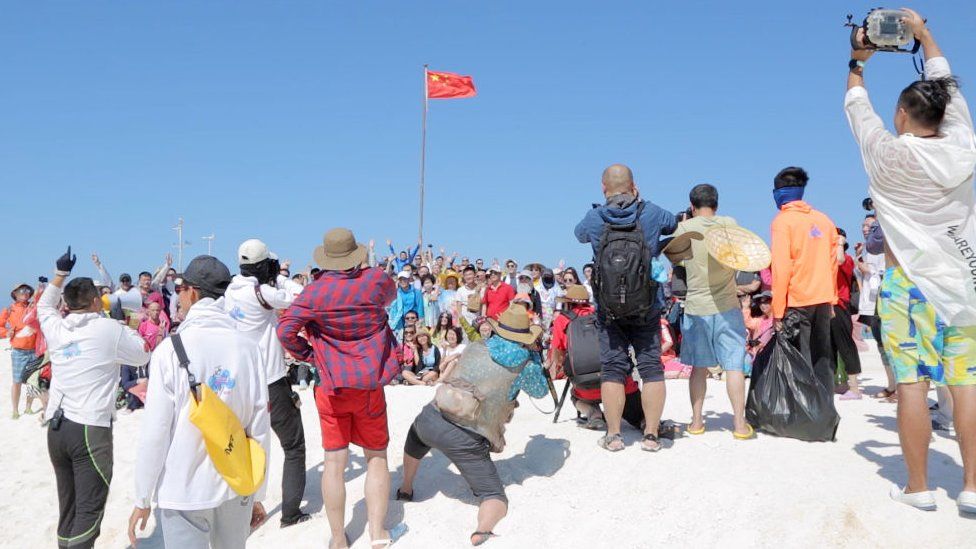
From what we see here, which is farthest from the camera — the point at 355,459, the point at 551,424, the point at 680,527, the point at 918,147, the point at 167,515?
the point at 355,459

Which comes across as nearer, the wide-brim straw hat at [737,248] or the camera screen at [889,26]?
the camera screen at [889,26]

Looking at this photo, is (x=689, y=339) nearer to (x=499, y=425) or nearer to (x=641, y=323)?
(x=641, y=323)

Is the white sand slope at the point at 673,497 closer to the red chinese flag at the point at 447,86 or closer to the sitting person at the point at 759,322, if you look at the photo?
the sitting person at the point at 759,322

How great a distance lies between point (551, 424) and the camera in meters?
5.60

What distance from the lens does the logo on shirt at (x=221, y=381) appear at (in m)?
2.81

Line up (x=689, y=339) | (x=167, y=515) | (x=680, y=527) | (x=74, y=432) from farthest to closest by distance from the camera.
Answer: (x=689, y=339)
(x=74, y=432)
(x=680, y=527)
(x=167, y=515)

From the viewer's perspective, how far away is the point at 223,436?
2.73m

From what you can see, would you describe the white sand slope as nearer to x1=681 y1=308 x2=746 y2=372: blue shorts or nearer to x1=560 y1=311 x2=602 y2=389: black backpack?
x1=560 y1=311 x2=602 y2=389: black backpack

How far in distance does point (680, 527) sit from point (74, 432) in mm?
3834

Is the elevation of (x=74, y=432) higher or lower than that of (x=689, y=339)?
lower

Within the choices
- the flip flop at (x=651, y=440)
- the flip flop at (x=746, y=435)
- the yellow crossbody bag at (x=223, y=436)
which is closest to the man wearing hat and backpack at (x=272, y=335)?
the yellow crossbody bag at (x=223, y=436)

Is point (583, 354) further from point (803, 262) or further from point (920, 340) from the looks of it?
point (920, 340)

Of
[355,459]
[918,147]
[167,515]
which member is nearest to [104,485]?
[167,515]

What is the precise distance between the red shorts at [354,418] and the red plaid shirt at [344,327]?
0.09 m
